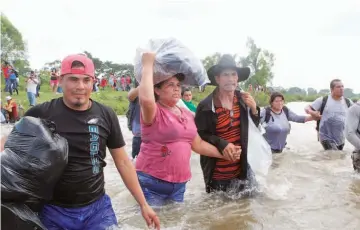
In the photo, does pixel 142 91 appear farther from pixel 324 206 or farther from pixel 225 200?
pixel 324 206

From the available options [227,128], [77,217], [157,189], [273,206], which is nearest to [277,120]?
[273,206]

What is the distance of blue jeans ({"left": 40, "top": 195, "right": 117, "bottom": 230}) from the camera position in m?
2.63

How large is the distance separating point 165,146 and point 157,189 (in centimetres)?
41

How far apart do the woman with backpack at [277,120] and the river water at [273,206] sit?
0.98 metres

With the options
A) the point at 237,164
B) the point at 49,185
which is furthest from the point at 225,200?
the point at 49,185

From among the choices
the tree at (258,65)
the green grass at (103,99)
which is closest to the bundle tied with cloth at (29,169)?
the green grass at (103,99)

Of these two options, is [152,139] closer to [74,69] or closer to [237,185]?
[74,69]

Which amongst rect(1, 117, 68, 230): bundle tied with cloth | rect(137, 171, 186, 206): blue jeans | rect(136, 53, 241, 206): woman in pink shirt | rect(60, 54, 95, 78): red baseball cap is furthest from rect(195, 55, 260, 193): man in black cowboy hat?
rect(1, 117, 68, 230): bundle tied with cloth

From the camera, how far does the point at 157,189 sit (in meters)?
3.60

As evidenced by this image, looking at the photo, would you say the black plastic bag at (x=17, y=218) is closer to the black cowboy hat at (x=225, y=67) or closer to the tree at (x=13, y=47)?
the black cowboy hat at (x=225, y=67)

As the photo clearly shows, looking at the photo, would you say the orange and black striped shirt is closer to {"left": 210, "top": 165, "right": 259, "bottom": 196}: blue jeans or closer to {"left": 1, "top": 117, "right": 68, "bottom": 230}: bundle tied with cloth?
{"left": 210, "top": 165, "right": 259, "bottom": 196}: blue jeans

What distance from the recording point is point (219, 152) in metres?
4.05

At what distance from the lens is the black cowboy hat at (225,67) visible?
422 centimetres

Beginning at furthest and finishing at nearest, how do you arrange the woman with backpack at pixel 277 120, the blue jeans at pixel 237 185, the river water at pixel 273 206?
1. the woman with backpack at pixel 277 120
2. the blue jeans at pixel 237 185
3. the river water at pixel 273 206
